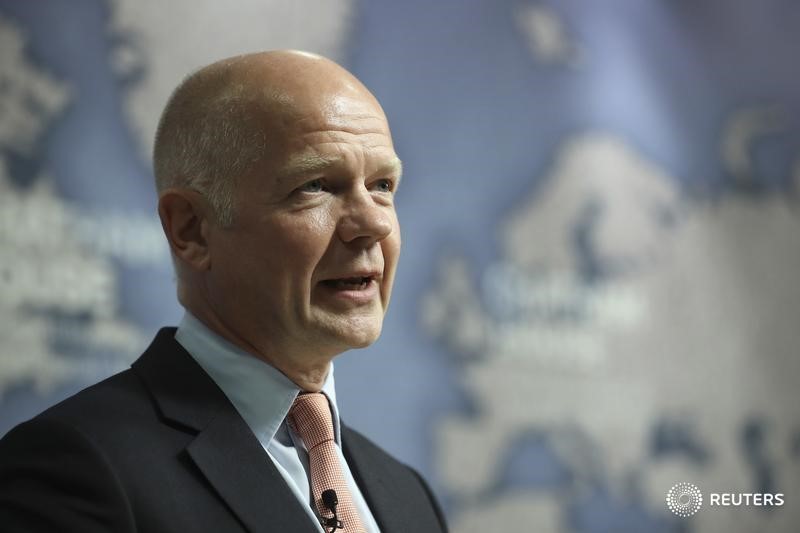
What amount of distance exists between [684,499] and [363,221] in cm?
260

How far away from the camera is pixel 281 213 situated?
5.60 feet

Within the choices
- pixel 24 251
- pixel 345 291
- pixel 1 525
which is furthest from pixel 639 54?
pixel 1 525

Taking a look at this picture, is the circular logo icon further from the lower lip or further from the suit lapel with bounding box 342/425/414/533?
the lower lip

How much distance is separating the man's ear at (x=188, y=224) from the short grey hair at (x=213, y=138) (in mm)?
20

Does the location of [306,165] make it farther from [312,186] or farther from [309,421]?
[309,421]

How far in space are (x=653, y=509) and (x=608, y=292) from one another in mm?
757

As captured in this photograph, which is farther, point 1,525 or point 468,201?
point 468,201

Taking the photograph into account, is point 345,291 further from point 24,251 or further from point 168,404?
point 24,251

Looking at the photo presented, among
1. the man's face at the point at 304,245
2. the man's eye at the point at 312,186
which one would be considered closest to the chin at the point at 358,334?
the man's face at the point at 304,245

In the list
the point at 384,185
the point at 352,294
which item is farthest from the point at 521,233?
the point at 352,294

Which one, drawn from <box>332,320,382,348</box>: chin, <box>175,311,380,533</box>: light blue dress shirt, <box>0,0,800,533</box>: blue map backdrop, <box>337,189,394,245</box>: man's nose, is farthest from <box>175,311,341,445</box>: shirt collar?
<box>0,0,800,533</box>: blue map backdrop

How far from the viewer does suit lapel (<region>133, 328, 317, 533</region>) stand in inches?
59.9

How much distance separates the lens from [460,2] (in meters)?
3.68

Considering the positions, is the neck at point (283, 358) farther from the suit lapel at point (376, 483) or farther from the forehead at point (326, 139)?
the forehead at point (326, 139)
